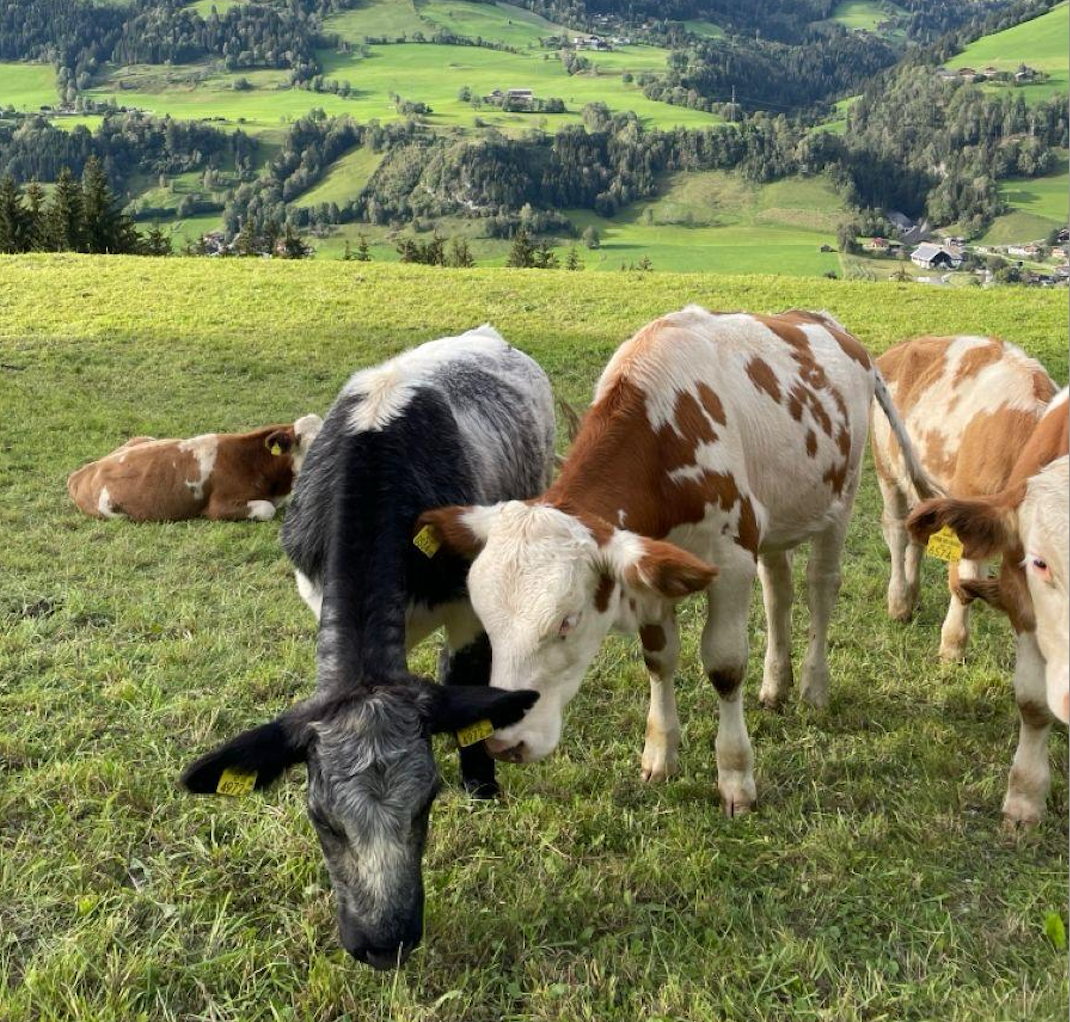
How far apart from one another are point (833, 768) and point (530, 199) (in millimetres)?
127415

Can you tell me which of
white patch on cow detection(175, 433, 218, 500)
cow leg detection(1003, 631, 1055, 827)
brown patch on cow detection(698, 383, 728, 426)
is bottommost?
white patch on cow detection(175, 433, 218, 500)

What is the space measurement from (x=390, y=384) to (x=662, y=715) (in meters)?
2.23

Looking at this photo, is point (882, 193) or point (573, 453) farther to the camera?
point (882, 193)

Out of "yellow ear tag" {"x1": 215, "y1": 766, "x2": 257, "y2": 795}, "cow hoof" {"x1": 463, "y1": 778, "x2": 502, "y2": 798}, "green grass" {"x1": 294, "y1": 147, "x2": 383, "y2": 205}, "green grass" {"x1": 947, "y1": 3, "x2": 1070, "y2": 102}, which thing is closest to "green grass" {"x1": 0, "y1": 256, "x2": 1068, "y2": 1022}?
"cow hoof" {"x1": 463, "y1": 778, "x2": 502, "y2": 798}

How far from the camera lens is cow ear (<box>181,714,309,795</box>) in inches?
128

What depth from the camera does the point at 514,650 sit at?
3.65 metres

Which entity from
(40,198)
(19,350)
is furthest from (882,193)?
(19,350)

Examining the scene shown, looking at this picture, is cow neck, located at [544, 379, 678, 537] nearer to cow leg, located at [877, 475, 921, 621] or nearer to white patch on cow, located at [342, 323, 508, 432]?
white patch on cow, located at [342, 323, 508, 432]

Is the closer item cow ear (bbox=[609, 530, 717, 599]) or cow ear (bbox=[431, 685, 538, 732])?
cow ear (bbox=[431, 685, 538, 732])

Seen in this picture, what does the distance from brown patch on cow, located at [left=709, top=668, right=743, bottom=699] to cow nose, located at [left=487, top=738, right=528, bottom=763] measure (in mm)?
1442

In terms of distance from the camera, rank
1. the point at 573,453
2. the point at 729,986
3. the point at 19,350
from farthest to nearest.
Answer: the point at 19,350 < the point at 573,453 < the point at 729,986

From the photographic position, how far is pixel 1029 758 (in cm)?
450

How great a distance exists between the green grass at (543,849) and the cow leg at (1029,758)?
0.33ft

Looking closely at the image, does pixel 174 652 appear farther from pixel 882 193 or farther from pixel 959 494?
pixel 882 193
